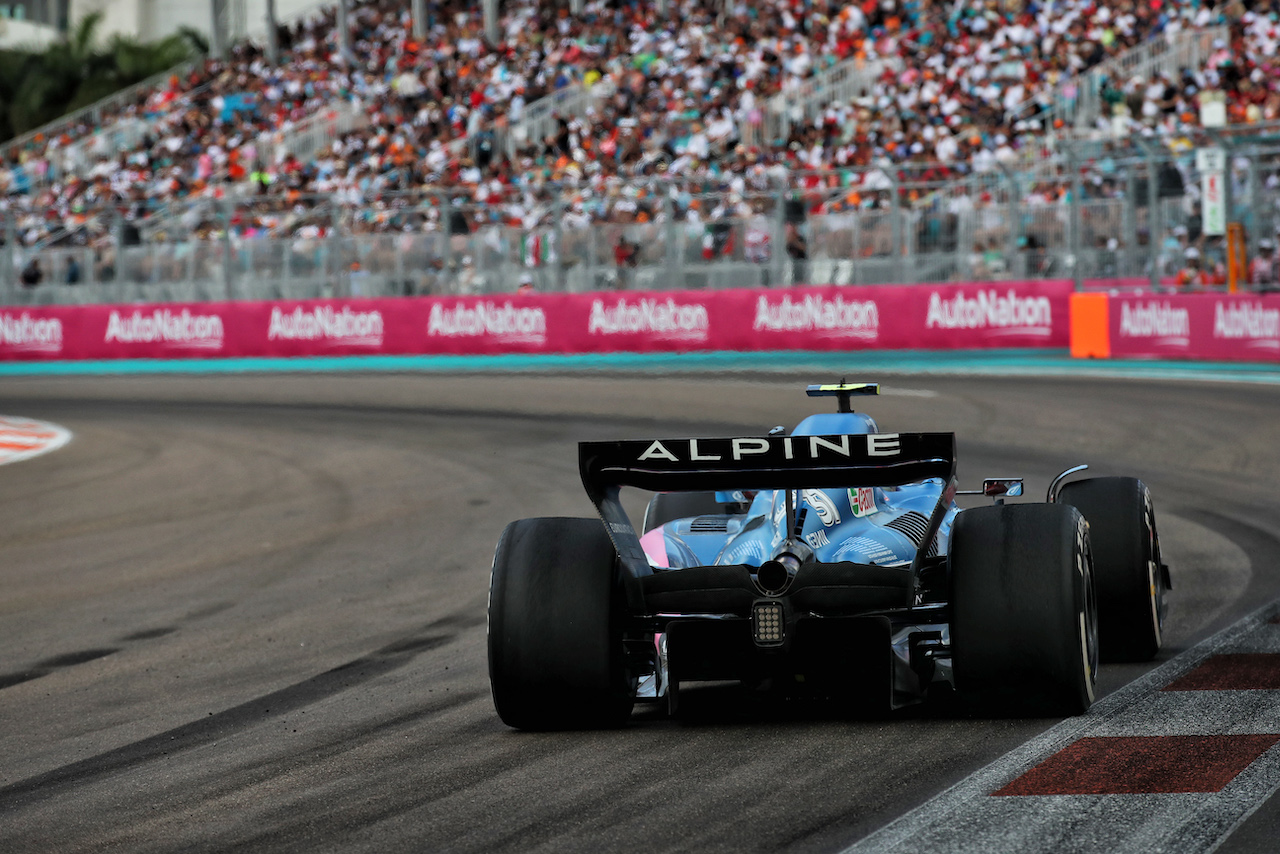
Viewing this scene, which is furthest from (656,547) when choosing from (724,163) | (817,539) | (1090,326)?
(724,163)

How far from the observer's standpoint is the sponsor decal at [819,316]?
24.8 m

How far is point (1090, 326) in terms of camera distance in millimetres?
22828

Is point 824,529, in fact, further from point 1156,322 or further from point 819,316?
point 819,316

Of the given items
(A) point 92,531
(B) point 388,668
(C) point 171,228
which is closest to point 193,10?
(C) point 171,228

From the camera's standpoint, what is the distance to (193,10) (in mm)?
65000

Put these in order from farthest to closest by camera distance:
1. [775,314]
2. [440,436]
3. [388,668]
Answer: [775,314], [440,436], [388,668]

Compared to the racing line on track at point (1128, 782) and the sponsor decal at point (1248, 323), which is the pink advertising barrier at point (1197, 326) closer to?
the sponsor decal at point (1248, 323)

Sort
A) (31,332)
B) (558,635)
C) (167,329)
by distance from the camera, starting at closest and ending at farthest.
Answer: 1. (558,635)
2. (167,329)
3. (31,332)

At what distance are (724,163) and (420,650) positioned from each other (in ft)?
73.0

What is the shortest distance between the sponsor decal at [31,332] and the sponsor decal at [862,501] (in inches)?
985

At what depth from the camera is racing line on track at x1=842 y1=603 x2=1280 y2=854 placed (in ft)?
14.5

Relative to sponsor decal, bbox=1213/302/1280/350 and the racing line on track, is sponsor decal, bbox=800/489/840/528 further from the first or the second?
sponsor decal, bbox=1213/302/1280/350

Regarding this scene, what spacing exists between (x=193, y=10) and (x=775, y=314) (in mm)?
46576

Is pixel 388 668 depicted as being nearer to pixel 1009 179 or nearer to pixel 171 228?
pixel 1009 179
